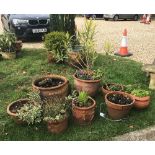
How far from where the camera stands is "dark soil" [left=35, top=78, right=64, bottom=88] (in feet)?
17.2

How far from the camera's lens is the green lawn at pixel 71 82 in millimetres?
4484

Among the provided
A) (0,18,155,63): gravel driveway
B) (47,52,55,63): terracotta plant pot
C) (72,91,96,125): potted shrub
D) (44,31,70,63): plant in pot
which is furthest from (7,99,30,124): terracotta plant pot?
(0,18,155,63): gravel driveway

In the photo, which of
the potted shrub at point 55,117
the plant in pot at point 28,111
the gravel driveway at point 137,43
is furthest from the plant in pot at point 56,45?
the potted shrub at point 55,117

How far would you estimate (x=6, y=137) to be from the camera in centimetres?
439

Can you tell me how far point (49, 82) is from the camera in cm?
532

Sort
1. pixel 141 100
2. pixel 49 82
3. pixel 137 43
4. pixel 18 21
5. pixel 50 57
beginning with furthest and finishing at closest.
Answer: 1. pixel 137 43
2. pixel 18 21
3. pixel 50 57
4. pixel 49 82
5. pixel 141 100

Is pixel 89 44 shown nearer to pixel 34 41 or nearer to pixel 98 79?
pixel 98 79

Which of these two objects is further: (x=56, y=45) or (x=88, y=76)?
(x=56, y=45)

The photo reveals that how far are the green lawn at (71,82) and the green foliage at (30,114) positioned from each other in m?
0.14

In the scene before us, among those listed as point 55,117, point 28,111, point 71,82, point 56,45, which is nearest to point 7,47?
point 56,45

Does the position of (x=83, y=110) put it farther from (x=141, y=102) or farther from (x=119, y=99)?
(x=141, y=102)

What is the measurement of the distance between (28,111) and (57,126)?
46 cm

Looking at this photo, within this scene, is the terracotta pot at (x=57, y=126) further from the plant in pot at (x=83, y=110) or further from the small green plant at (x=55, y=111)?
the plant in pot at (x=83, y=110)
